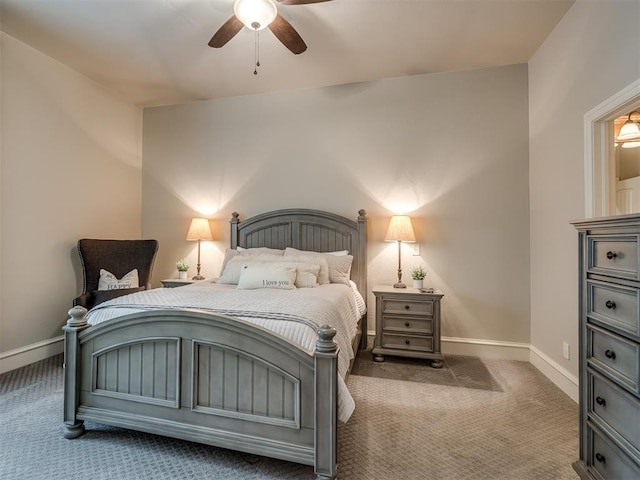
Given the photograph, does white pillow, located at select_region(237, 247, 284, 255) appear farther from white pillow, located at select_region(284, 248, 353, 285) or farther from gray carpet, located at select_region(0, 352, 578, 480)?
gray carpet, located at select_region(0, 352, 578, 480)

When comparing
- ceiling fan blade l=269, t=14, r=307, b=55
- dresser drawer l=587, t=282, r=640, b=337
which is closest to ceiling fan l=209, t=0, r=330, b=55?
ceiling fan blade l=269, t=14, r=307, b=55

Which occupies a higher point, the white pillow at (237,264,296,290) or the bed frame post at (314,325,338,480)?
the white pillow at (237,264,296,290)

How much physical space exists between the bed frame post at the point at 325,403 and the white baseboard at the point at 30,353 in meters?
3.02

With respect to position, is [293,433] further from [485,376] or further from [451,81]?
[451,81]

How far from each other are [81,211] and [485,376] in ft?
14.4

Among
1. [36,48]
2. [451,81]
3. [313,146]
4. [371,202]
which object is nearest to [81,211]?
[36,48]

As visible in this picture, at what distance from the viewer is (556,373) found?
2.51 meters

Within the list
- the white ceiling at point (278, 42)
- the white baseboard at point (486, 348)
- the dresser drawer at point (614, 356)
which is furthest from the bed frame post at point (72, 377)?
the white baseboard at point (486, 348)

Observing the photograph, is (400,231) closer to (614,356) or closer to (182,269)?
(614,356)

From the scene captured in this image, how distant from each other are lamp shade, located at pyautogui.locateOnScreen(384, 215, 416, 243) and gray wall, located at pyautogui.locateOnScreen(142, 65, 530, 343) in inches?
9.3

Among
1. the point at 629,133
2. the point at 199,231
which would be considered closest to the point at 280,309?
the point at 199,231

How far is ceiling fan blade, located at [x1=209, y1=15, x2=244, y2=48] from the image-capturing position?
2.13 m

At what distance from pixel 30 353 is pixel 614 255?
14.5 ft

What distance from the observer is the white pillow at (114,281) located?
10.2 feet
